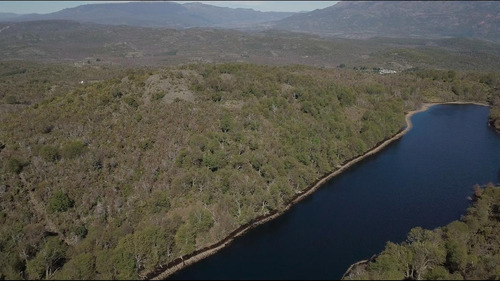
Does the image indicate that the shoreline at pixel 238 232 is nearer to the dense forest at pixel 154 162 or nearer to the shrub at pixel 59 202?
the dense forest at pixel 154 162

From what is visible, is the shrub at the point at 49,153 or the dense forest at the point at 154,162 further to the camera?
the shrub at the point at 49,153

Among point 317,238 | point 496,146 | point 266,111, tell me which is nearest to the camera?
point 317,238

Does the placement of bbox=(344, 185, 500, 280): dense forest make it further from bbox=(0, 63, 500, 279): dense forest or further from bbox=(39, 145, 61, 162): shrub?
bbox=(39, 145, 61, 162): shrub

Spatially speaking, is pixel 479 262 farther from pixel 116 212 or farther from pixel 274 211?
pixel 116 212

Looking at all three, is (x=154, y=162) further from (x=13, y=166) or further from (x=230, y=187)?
(x=13, y=166)

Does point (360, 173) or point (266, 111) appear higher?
point (266, 111)

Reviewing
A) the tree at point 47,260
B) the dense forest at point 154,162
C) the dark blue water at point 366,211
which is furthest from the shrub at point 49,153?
the dark blue water at point 366,211

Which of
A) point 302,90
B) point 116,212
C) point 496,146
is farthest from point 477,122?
point 116,212

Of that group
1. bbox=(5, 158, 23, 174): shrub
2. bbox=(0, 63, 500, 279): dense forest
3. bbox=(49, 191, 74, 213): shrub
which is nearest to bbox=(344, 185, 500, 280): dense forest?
bbox=(0, 63, 500, 279): dense forest
